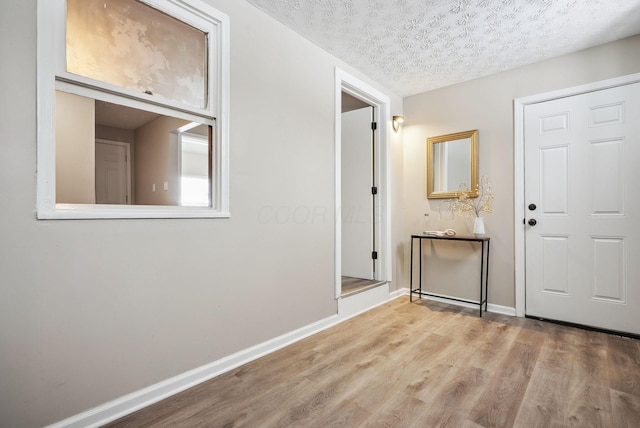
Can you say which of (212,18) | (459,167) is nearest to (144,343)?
(212,18)

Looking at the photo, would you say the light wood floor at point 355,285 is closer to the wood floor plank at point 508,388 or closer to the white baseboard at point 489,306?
the white baseboard at point 489,306

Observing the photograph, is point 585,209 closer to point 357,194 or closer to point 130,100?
point 357,194

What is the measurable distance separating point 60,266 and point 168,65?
1278 mm

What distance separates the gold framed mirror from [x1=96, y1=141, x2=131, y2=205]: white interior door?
313 cm

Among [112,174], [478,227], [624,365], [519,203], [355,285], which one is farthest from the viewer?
[355,285]

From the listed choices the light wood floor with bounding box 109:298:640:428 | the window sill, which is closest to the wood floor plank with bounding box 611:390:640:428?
the light wood floor with bounding box 109:298:640:428

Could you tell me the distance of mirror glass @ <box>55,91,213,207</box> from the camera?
4.96 feet

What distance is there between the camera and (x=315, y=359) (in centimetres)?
220

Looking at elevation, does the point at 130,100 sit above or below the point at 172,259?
above

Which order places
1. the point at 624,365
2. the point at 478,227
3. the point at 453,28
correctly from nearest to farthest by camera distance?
the point at 624,365 < the point at 453,28 < the point at 478,227

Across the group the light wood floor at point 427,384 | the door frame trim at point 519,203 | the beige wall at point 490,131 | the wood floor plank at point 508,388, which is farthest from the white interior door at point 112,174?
the door frame trim at point 519,203

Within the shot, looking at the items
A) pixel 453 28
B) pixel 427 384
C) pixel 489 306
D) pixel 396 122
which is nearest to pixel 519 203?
pixel 489 306

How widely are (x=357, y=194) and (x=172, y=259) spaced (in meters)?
2.49

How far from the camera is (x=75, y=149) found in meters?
1.53
